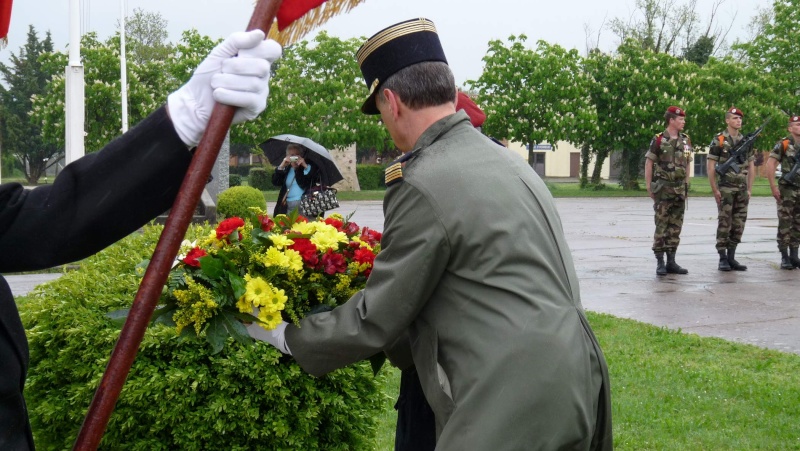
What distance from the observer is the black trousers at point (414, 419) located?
3186 millimetres

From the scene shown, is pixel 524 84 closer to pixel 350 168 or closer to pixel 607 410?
pixel 350 168

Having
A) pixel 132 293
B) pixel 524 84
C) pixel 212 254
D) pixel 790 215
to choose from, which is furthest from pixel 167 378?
pixel 524 84

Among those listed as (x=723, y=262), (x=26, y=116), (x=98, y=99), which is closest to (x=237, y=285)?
(x=723, y=262)

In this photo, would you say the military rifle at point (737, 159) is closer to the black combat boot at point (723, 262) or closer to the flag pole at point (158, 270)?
the black combat boot at point (723, 262)

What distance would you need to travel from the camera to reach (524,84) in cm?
3828

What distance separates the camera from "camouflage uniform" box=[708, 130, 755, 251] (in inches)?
486

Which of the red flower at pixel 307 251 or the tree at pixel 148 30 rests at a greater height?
the tree at pixel 148 30

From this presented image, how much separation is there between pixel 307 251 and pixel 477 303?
88 centimetres

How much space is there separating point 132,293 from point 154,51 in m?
48.9

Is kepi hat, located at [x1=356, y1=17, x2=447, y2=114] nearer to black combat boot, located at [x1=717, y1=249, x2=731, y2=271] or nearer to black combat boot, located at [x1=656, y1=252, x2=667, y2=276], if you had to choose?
black combat boot, located at [x1=656, y1=252, x2=667, y2=276]

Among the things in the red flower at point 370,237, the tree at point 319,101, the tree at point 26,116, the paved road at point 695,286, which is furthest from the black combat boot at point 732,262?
the tree at point 26,116

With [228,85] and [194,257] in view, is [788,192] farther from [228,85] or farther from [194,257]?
[228,85]

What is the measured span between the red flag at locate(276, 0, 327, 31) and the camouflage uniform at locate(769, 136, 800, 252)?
11941 millimetres

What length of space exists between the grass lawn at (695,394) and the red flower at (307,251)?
7.20ft
